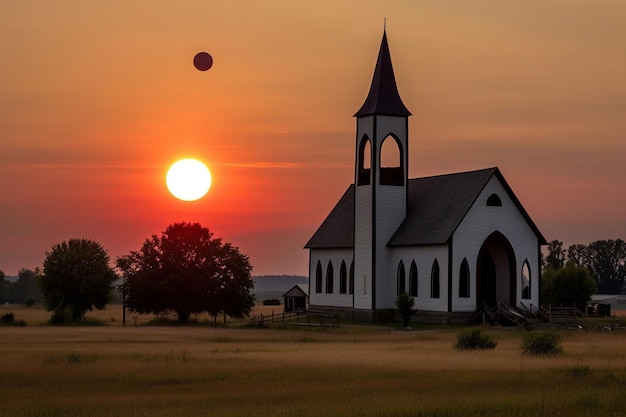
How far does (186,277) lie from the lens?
8112cm

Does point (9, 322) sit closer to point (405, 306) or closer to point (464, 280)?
point (405, 306)

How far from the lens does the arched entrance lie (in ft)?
247

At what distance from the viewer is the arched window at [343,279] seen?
85512 millimetres

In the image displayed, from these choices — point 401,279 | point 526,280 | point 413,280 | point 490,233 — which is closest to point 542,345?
point 490,233

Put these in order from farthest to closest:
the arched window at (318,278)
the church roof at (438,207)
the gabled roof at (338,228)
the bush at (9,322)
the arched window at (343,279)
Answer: the arched window at (318,278) → the gabled roof at (338,228) → the arched window at (343,279) → the bush at (9,322) → the church roof at (438,207)

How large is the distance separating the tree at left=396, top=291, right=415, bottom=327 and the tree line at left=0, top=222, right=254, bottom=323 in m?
14.0

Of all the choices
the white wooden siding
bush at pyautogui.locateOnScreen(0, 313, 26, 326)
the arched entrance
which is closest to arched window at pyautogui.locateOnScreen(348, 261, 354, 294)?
the arched entrance

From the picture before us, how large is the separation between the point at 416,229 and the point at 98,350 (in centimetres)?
3348

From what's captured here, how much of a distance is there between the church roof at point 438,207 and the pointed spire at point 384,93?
18.9ft

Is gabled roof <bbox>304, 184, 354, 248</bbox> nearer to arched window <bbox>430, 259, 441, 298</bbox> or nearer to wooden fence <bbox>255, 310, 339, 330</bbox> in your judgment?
wooden fence <bbox>255, 310, 339, 330</bbox>

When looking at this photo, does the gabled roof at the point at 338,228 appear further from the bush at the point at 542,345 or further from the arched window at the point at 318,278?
the bush at the point at 542,345

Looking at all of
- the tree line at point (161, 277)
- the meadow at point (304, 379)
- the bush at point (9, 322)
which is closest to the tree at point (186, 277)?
the tree line at point (161, 277)

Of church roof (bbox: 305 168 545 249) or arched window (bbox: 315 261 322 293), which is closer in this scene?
church roof (bbox: 305 168 545 249)

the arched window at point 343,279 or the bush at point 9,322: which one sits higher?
the arched window at point 343,279
